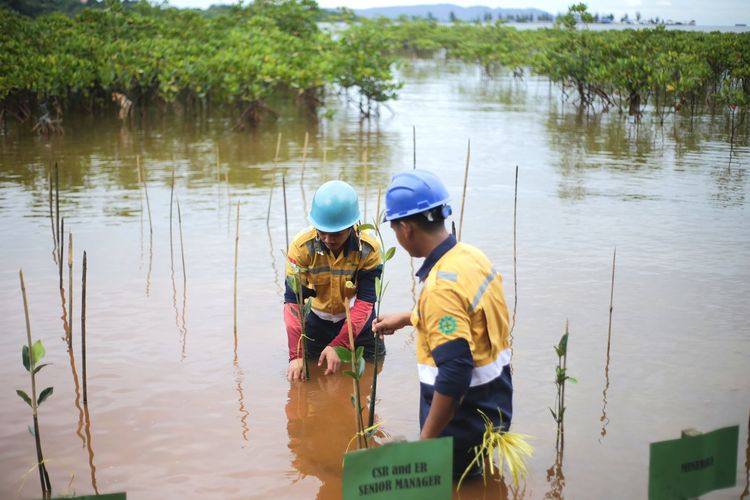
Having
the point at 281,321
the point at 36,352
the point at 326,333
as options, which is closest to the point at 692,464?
the point at 36,352

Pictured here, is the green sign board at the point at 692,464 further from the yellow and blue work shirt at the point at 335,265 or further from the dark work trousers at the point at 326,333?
the dark work trousers at the point at 326,333

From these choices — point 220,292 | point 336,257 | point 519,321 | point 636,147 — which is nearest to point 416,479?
point 336,257

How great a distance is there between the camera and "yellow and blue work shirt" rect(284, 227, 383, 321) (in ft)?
14.9

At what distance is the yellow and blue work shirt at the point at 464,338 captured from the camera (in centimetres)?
281

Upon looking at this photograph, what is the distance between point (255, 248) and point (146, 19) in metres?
15.4

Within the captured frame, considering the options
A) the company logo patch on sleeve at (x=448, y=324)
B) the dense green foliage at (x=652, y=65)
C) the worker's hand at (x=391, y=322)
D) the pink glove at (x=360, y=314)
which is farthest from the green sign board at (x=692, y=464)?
the dense green foliage at (x=652, y=65)

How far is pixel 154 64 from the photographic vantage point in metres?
17.0

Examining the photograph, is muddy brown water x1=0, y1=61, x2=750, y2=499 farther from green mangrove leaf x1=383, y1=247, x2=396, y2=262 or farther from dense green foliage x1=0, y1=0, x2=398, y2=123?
dense green foliage x1=0, y1=0, x2=398, y2=123

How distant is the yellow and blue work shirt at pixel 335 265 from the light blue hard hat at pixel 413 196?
1.57 meters

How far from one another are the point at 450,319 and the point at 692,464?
91 centimetres

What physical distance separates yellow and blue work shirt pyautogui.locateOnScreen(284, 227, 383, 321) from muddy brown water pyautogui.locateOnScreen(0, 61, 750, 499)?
674mm

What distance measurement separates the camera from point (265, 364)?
534 centimetres

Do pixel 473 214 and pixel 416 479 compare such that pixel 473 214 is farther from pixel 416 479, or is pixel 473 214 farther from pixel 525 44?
pixel 525 44

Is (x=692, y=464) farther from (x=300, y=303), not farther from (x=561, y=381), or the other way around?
(x=300, y=303)
